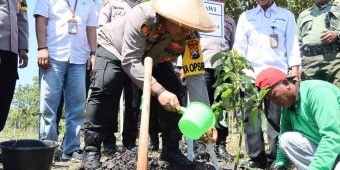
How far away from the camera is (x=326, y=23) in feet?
15.2

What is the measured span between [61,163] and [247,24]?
6.93 feet

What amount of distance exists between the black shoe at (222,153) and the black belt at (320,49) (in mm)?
1293

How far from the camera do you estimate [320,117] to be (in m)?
2.67

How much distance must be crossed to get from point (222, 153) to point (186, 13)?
1973mm

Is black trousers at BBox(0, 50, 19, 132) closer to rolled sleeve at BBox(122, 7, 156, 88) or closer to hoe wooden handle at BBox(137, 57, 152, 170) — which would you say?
rolled sleeve at BBox(122, 7, 156, 88)

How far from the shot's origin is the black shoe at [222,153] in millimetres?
4332

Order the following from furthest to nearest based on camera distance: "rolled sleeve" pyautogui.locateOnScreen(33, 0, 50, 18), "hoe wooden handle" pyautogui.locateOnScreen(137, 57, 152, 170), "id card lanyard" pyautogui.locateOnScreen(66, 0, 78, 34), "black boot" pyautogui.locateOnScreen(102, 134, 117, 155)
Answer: "black boot" pyautogui.locateOnScreen(102, 134, 117, 155) < "id card lanyard" pyautogui.locateOnScreen(66, 0, 78, 34) < "rolled sleeve" pyautogui.locateOnScreen(33, 0, 50, 18) < "hoe wooden handle" pyautogui.locateOnScreen(137, 57, 152, 170)

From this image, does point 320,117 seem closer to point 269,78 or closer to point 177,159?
point 269,78

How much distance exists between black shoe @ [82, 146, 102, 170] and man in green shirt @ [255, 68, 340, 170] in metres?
1.32

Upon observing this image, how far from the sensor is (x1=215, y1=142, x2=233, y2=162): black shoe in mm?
4332

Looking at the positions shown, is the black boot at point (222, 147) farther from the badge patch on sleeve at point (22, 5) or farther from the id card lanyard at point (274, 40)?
the badge patch on sleeve at point (22, 5)

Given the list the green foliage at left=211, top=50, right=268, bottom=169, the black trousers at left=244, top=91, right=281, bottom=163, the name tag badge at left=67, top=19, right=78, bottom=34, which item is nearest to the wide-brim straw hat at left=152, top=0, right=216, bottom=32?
the green foliage at left=211, top=50, right=268, bottom=169

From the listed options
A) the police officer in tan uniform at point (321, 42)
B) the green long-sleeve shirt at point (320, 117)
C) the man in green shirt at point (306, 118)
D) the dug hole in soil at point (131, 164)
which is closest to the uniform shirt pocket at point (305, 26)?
the police officer in tan uniform at point (321, 42)

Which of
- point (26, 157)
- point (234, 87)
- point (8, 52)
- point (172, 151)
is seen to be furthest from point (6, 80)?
point (234, 87)
